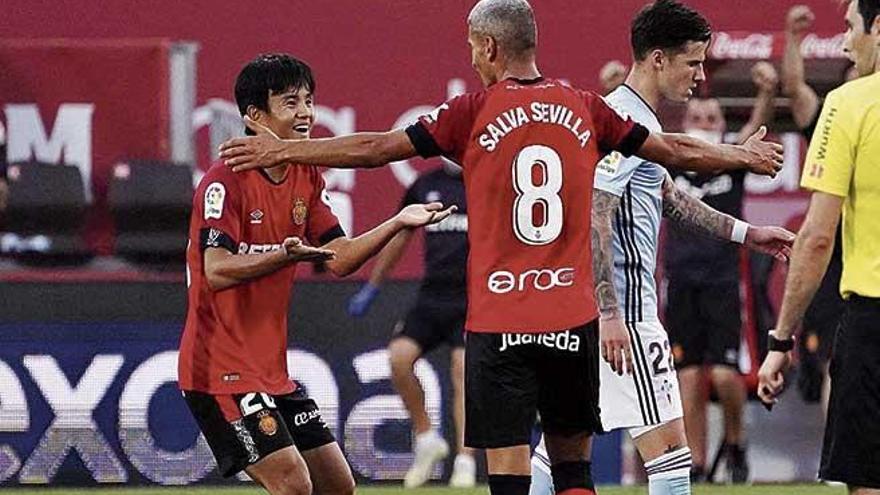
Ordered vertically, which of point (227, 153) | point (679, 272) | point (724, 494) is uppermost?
point (227, 153)

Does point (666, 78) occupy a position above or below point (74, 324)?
above

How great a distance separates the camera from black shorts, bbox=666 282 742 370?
13.4 m

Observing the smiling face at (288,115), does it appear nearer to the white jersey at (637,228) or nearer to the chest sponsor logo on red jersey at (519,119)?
the chest sponsor logo on red jersey at (519,119)

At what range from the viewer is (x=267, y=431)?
7.98m

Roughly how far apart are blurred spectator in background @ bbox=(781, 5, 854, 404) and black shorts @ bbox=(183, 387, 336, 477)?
4146 mm

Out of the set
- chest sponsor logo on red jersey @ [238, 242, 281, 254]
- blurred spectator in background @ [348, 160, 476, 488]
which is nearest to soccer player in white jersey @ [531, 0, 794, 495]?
chest sponsor logo on red jersey @ [238, 242, 281, 254]

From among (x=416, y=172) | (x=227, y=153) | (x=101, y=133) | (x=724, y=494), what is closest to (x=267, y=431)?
(x=227, y=153)

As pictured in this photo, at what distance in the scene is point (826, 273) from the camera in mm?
11367

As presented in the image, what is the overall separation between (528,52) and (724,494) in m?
5.11

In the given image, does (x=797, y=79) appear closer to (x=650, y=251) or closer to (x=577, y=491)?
(x=650, y=251)

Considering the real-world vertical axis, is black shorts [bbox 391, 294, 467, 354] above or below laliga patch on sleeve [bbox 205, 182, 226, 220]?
below

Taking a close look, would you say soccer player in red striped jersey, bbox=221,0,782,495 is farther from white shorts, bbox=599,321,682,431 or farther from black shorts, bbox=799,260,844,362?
black shorts, bbox=799,260,844,362

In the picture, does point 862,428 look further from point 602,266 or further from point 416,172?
point 416,172

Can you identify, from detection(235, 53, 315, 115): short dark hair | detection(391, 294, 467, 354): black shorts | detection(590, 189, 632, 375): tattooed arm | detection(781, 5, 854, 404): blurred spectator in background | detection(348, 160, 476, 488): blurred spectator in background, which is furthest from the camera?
detection(391, 294, 467, 354): black shorts
